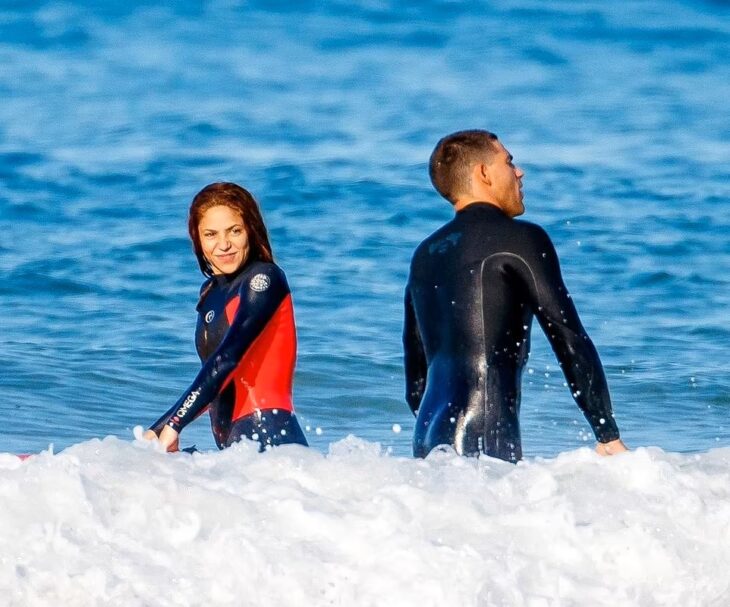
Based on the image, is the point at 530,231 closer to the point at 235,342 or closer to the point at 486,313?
the point at 486,313

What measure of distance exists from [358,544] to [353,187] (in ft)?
41.0

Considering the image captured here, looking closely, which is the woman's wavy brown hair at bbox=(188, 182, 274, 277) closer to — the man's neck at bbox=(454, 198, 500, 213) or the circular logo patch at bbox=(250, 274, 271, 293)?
the circular logo patch at bbox=(250, 274, 271, 293)

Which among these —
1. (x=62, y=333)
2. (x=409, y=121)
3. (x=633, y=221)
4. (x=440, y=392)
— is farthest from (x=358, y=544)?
(x=409, y=121)

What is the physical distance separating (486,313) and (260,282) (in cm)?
87

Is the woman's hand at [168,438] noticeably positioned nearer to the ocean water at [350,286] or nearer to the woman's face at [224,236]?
the ocean water at [350,286]

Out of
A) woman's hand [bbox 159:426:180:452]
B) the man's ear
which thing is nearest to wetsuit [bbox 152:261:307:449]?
woman's hand [bbox 159:426:180:452]

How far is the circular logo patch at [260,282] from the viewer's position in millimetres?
5703

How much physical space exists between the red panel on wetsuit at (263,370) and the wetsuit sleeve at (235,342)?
0.33 ft

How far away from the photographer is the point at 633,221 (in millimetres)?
15992

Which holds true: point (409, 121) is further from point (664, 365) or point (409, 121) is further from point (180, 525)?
point (180, 525)

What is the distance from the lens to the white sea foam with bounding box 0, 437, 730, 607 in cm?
454

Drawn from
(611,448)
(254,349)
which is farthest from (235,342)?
(611,448)

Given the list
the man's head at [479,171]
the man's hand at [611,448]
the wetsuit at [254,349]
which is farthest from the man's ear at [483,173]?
the man's hand at [611,448]

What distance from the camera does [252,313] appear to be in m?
5.65
